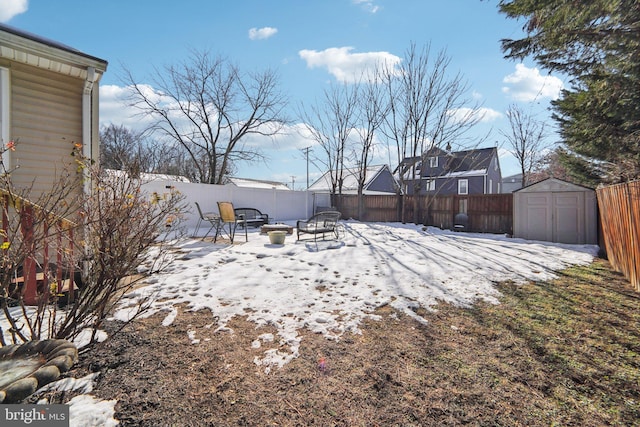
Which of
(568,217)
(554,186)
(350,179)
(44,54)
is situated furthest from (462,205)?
(350,179)

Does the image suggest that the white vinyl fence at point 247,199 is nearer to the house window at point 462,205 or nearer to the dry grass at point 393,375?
the house window at point 462,205

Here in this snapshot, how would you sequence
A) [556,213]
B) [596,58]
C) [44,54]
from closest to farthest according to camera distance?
[44,54]
[596,58]
[556,213]

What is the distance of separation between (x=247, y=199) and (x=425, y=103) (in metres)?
9.23

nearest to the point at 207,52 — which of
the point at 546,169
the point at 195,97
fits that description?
the point at 195,97

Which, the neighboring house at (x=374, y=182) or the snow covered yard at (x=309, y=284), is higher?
the neighboring house at (x=374, y=182)

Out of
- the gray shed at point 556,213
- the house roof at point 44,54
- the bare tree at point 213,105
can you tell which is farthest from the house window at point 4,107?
the bare tree at point 213,105

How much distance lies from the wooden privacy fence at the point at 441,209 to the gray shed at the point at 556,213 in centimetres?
117

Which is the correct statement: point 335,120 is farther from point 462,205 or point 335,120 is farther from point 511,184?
point 511,184

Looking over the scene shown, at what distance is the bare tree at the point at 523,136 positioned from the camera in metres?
17.3

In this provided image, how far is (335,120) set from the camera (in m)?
15.5

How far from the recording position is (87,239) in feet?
8.11

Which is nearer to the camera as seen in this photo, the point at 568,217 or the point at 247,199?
the point at 568,217

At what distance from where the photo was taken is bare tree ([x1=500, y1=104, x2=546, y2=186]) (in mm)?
17344

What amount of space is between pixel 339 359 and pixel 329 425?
0.65 m
